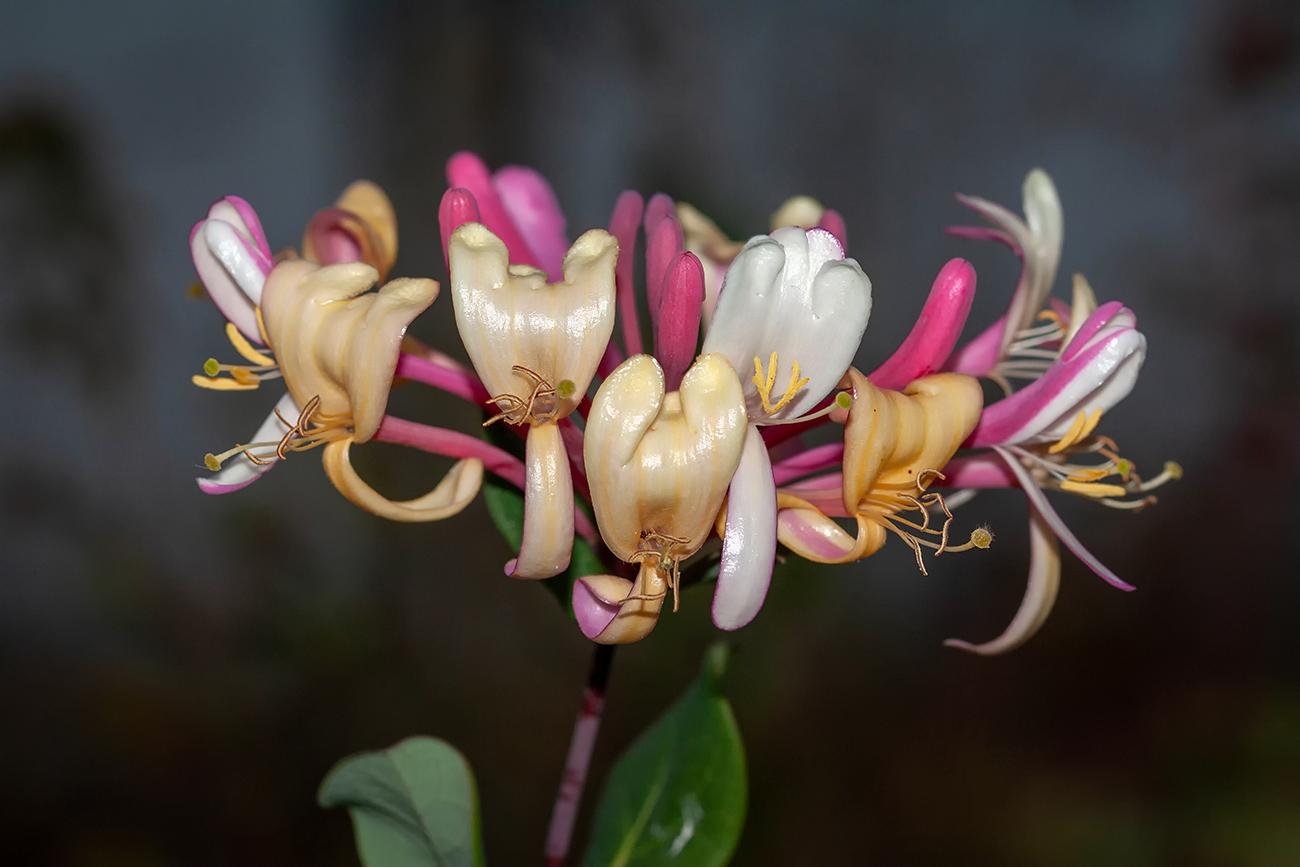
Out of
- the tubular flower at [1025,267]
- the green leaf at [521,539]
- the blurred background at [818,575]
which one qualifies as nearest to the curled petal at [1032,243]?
the tubular flower at [1025,267]

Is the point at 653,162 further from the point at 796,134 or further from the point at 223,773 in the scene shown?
the point at 223,773

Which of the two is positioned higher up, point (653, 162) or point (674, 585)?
point (653, 162)

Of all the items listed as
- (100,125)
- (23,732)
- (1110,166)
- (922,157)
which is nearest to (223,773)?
(23,732)

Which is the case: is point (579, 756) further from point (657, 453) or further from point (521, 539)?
point (657, 453)

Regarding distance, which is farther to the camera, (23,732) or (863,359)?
(863,359)

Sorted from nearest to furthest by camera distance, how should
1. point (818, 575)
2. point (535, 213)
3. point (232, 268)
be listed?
point (232, 268), point (535, 213), point (818, 575)

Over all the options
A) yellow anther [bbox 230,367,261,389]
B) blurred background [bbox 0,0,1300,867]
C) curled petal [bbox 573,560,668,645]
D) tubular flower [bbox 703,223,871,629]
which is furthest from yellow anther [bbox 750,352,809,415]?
blurred background [bbox 0,0,1300,867]

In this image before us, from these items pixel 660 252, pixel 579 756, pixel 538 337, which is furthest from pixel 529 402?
pixel 579 756

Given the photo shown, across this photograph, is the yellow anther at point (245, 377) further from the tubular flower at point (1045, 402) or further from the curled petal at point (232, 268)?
the tubular flower at point (1045, 402)
